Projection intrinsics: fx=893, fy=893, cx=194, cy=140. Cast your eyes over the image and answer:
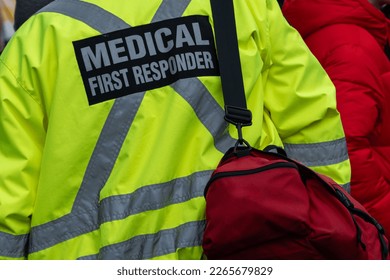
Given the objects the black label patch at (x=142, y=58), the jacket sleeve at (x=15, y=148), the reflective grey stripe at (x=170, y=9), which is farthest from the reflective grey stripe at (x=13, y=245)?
the reflective grey stripe at (x=170, y=9)

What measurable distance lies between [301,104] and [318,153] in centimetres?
15

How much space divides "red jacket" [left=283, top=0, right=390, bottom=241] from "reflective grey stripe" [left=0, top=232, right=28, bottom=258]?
1211 millimetres

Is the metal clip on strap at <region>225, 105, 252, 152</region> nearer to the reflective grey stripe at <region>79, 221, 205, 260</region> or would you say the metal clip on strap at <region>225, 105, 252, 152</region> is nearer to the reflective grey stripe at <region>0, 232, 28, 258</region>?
the reflective grey stripe at <region>79, 221, 205, 260</region>

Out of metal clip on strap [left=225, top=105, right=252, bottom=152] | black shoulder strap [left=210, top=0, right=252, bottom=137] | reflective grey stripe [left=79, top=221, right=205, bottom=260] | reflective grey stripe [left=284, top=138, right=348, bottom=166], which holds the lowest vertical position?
reflective grey stripe [left=284, top=138, right=348, bottom=166]

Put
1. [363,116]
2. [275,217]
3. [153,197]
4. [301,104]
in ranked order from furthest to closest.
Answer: [363,116], [301,104], [153,197], [275,217]

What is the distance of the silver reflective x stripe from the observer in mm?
2189

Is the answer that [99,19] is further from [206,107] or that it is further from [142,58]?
[206,107]

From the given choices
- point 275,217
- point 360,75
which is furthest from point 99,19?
point 360,75

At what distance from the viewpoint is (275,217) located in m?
1.96

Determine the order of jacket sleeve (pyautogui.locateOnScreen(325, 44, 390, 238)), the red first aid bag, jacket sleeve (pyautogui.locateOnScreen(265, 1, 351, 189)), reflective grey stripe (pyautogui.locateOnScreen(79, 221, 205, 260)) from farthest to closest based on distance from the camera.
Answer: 1. jacket sleeve (pyautogui.locateOnScreen(325, 44, 390, 238))
2. jacket sleeve (pyautogui.locateOnScreen(265, 1, 351, 189))
3. reflective grey stripe (pyautogui.locateOnScreen(79, 221, 205, 260))
4. the red first aid bag

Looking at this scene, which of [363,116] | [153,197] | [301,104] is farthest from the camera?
[363,116]

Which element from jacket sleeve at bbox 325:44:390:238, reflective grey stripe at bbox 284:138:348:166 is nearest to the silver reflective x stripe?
reflective grey stripe at bbox 284:138:348:166
